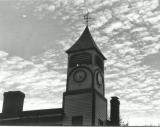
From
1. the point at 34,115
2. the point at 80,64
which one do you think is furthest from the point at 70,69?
the point at 34,115

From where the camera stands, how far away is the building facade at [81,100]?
72.1 metres

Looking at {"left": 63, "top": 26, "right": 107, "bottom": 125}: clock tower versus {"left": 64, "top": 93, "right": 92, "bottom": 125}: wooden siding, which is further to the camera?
{"left": 63, "top": 26, "right": 107, "bottom": 125}: clock tower

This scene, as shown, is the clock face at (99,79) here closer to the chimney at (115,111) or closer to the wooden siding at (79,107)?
the chimney at (115,111)

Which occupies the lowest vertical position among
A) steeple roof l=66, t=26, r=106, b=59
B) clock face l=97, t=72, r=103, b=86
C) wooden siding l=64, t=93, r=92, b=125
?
wooden siding l=64, t=93, r=92, b=125

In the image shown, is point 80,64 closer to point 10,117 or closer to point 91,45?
point 91,45

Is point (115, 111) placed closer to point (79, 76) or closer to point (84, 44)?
point (79, 76)

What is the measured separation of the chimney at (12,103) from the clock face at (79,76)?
312 inches

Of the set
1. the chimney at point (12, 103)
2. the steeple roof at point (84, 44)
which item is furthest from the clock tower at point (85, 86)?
the chimney at point (12, 103)

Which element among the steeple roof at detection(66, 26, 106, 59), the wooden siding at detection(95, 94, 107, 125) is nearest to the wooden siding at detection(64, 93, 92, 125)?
the wooden siding at detection(95, 94, 107, 125)

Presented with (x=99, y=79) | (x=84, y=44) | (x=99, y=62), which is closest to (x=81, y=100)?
(x=99, y=79)

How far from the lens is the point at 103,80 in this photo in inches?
3002

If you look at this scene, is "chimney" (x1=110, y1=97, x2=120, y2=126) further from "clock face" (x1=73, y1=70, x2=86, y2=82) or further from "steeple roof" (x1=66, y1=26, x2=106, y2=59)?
"steeple roof" (x1=66, y1=26, x2=106, y2=59)

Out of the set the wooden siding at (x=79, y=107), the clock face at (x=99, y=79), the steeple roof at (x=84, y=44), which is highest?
the steeple roof at (x=84, y=44)

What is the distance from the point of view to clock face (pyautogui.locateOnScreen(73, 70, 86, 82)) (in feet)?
244
